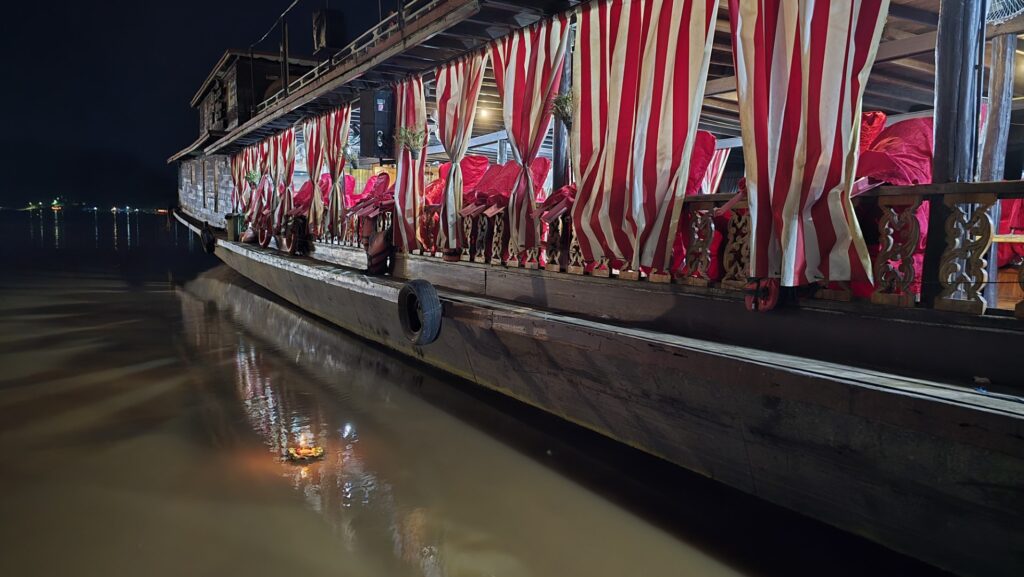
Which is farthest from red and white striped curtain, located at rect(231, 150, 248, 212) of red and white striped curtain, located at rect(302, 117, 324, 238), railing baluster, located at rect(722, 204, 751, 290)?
railing baluster, located at rect(722, 204, 751, 290)

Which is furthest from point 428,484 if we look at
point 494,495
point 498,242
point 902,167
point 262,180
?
point 262,180

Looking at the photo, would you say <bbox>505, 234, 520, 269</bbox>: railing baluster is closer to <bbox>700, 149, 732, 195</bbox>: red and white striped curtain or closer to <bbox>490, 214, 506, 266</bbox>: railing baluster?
<bbox>490, 214, 506, 266</bbox>: railing baluster

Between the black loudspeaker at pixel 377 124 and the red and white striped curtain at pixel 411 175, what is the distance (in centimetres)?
36

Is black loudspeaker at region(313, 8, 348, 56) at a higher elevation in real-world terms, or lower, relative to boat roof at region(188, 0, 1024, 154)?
higher

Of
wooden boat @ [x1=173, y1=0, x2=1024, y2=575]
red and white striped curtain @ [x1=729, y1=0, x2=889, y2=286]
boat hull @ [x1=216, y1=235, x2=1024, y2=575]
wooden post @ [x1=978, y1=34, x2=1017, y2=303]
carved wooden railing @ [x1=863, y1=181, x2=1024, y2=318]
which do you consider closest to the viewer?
boat hull @ [x1=216, y1=235, x2=1024, y2=575]

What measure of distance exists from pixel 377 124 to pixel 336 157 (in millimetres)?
2756

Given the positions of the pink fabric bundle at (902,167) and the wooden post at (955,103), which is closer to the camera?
the wooden post at (955,103)

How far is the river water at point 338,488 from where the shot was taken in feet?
11.9

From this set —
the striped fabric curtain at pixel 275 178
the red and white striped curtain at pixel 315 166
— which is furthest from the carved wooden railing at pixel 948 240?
the striped fabric curtain at pixel 275 178

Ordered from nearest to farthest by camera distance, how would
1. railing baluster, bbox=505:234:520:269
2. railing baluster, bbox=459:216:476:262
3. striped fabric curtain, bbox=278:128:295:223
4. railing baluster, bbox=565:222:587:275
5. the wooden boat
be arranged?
the wooden boat < railing baluster, bbox=565:222:587:275 < railing baluster, bbox=505:234:520:269 < railing baluster, bbox=459:216:476:262 < striped fabric curtain, bbox=278:128:295:223

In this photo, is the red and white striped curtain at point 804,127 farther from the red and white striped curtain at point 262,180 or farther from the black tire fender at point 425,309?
the red and white striped curtain at point 262,180

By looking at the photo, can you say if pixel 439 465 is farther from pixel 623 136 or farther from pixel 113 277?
pixel 113 277

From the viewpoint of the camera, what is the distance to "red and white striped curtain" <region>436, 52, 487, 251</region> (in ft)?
25.6

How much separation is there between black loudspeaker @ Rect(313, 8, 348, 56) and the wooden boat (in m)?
8.40
